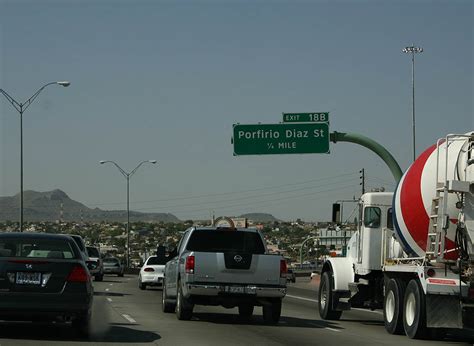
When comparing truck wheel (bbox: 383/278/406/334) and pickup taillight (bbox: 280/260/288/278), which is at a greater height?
pickup taillight (bbox: 280/260/288/278)

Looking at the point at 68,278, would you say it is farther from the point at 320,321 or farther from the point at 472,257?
the point at 320,321

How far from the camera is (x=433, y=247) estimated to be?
18.4 metres

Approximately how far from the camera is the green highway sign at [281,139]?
38562 mm

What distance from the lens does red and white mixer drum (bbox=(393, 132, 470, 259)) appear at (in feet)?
59.8

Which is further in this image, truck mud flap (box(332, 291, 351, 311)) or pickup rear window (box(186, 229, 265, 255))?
truck mud flap (box(332, 291, 351, 311))

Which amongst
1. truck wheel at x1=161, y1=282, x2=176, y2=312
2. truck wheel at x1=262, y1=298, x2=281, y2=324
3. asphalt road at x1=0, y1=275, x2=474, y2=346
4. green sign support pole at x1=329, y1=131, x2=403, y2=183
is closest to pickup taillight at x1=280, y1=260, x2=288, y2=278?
truck wheel at x1=262, y1=298, x2=281, y2=324

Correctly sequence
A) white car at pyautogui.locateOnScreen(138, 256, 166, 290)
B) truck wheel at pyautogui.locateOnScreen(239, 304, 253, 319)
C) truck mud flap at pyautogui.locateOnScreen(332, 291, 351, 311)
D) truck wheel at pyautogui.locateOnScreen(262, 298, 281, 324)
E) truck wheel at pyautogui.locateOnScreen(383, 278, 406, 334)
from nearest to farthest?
truck wheel at pyautogui.locateOnScreen(383, 278, 406, 334) → truck wheel at pyautogui.locateOnScreen(262, 298, 281, 324) → truck mud flap at pyautogui.locateOnScreen(332, 291, 351, 311) → truck wheel at pyautogui.locateOnScreen(239, 304, 253, 319) → white car at pyautogui.locateOnScreen(138, 256, 166, 290)

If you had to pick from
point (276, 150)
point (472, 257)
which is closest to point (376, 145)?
point (276, 150)

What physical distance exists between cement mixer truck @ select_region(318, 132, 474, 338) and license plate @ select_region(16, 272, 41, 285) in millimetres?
6767

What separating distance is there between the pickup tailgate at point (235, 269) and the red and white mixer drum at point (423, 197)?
9.24 ft

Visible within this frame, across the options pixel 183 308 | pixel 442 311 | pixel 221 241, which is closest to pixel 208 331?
pixel 183 308

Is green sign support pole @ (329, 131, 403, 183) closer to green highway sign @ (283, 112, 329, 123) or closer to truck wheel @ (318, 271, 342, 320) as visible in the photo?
green highway sign @ (283, 112, 329, 123)

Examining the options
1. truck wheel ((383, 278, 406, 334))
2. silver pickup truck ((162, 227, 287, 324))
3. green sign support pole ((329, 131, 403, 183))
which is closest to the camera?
truck wheel ((383, 278, 406, 334))

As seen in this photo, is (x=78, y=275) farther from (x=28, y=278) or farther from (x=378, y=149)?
(x=378, y=149)
